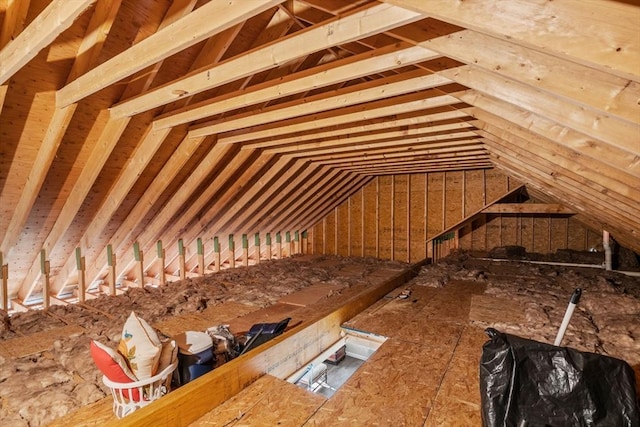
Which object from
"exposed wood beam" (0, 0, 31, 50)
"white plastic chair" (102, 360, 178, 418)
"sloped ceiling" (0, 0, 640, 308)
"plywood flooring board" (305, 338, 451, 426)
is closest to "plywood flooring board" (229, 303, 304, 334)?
"plywood flooring board" (305, 338, 451, 426)

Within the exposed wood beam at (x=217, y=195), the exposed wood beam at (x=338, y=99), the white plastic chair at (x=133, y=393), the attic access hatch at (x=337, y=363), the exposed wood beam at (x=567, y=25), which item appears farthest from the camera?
the exposed wood beam at (x=217, y=195)

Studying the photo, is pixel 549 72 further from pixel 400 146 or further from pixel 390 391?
pixel 400 146

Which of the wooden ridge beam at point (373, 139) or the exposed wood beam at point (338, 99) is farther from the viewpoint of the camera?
the wooden ridge beam at point (373, 139)

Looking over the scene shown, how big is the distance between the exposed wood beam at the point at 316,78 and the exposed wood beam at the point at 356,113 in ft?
2.42

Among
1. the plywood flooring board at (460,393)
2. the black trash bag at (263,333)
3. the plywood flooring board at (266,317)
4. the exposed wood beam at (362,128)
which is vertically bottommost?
the plywood flooring board at (460,393)

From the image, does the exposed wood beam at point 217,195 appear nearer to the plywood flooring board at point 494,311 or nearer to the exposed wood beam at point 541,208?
the plywood flooring board at point 494,311

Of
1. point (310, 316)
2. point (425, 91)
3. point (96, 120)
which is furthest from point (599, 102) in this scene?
point (96, 120)

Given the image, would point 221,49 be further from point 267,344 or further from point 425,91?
point 267,344

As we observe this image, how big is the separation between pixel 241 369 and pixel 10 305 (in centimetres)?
460

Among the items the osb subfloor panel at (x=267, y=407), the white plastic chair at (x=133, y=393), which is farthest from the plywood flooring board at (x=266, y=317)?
the white plastic chair at (x=133, y=393)

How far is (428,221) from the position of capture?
21.8ft

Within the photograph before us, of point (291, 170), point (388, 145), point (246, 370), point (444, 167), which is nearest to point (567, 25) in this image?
point (246, 370)

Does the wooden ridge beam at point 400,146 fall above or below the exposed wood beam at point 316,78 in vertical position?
below

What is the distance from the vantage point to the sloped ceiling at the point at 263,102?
1.13 m
